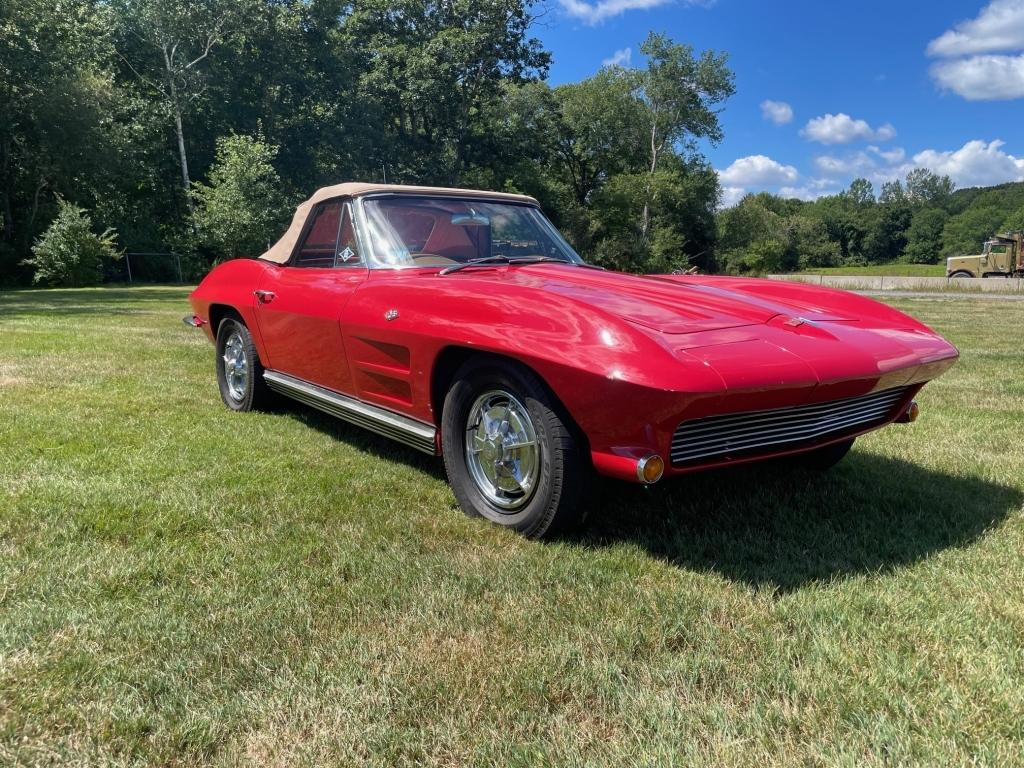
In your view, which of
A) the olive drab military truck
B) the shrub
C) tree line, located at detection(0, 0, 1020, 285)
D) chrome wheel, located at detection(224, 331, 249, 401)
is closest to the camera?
chrome wheel, located at detection(224, 331, 249, 401)

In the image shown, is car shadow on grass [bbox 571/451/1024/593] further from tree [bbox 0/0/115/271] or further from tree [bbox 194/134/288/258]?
tree [bbox 0/0/115/271]

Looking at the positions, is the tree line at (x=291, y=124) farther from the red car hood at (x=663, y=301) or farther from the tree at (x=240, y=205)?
the red car hood at (x=663, y=301)

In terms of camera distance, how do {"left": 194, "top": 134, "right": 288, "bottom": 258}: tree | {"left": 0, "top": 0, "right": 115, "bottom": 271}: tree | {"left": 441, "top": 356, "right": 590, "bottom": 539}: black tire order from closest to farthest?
{"left": 441, "top": 356, "right": 590, "bottom": 539}: black tire, {"left": 0, "top": 0, "right": 115, "bottom": 271}: tree, {"left": 194, "top": 134, "right": 288, "bottom": 258}: tree

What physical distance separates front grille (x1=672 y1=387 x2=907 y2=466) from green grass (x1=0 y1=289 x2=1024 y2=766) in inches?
15.7

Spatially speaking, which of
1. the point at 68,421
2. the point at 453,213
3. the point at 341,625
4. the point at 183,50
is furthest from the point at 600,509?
the point at 183,50

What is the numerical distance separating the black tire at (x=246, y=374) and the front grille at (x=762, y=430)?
3.12 metres

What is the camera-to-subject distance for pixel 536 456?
8.82 feet

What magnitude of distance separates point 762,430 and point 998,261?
37148 mm

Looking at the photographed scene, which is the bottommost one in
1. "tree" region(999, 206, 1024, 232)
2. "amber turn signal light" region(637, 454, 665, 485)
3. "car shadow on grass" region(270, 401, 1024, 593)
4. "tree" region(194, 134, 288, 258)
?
"car shadow on grass" region(270, 401, 1024, 593)

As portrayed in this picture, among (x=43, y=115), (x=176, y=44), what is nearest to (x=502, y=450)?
(x=43, y=115)

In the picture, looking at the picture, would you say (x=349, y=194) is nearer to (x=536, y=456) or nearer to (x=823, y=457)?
(x=536, y=456)

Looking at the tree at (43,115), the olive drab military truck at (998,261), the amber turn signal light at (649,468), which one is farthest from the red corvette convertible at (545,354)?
the olive drab military truck at (998,261)

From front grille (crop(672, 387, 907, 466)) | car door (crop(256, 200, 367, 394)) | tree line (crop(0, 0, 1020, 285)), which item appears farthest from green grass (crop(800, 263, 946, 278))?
front grille (crop(672, 387, 907, 466))

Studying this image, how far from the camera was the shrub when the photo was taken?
21.2 metres
